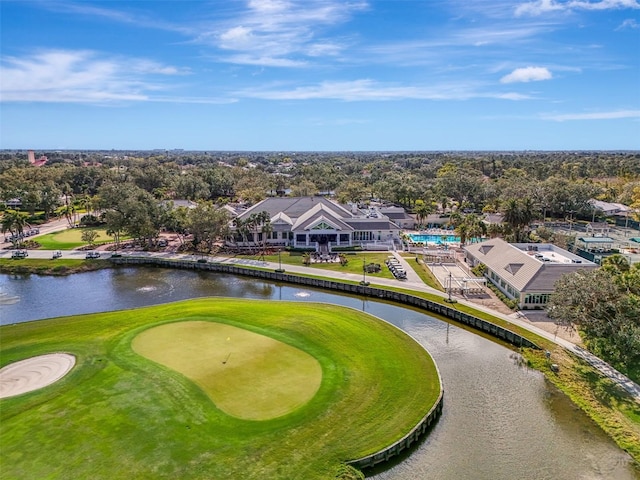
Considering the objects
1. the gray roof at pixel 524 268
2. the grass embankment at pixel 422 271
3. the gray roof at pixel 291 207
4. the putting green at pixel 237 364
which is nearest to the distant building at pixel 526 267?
the gray roof at pixel 524 268

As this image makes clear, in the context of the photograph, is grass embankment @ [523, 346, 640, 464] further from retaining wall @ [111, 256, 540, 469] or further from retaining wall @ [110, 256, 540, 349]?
retaining wall @ [110, 256, 540, 349]

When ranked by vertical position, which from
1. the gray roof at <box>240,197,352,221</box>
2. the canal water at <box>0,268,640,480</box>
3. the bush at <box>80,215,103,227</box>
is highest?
the gray roof at <box>240,197,352,221</box>

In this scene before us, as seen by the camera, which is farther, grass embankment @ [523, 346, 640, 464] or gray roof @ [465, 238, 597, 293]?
gray roof @ [465, 238, 597, 293]

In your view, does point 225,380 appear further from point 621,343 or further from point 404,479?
point 621,343

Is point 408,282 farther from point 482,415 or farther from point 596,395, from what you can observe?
point 482,415

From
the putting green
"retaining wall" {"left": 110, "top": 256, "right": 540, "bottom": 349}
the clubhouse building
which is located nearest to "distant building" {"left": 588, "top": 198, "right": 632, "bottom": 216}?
the clubhouse building

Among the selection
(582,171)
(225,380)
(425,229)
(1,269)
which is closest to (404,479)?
(225,380)

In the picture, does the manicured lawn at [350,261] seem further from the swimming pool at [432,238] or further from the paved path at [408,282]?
the swimming pool at [432,238]
